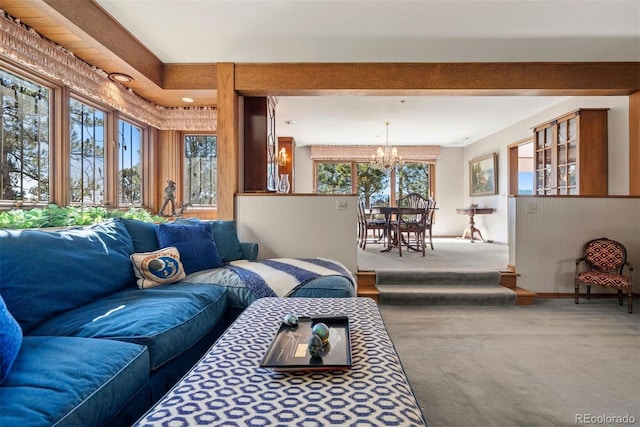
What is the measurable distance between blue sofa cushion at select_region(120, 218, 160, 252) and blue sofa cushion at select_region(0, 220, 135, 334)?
219mm

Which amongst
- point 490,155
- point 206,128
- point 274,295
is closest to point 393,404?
point 274,295

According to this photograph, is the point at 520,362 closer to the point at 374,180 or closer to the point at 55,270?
the point at 55,270

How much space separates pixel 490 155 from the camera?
273 inches

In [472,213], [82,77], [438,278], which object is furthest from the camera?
[472,213]

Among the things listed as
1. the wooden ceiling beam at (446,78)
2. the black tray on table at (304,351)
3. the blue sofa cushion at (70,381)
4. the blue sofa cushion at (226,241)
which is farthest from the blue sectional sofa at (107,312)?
the wooden ceiling beam at (446,78)

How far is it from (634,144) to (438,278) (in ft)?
8.48

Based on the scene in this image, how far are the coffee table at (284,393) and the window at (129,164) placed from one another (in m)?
3.67

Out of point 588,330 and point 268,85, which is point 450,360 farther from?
point 268,85

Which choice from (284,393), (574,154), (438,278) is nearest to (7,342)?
(284,393)

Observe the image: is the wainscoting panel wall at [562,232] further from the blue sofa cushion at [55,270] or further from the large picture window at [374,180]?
the large picture window at [374,180]

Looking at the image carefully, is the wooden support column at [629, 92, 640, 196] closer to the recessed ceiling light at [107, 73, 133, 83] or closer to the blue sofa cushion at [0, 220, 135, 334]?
the blue sofa cushion at [0, 220, 135, 334]

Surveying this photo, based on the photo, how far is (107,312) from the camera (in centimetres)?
160

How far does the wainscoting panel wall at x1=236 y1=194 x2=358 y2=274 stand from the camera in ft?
11.9

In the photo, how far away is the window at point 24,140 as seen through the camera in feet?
8.34
